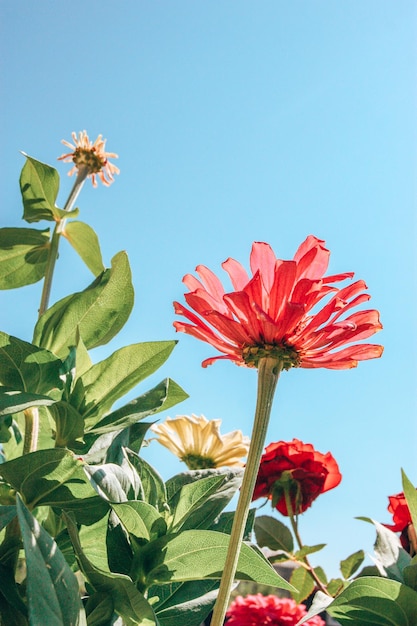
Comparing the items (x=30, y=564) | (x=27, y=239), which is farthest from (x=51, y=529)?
(x=27, y=239)

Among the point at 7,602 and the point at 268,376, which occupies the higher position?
the point at 268,376

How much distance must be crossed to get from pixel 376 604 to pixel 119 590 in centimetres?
18

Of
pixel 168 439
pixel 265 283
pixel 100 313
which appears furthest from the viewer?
pixel 168 439

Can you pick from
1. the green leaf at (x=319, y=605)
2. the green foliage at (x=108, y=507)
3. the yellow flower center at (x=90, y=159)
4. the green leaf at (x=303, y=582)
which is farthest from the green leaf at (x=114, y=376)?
the yellow flower center at (x=90, y=159)

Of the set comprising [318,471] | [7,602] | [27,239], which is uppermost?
[27,239]

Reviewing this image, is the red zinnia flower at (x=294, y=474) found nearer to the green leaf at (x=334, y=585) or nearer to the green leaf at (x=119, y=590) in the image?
the green leaf at (x=334, y=585)

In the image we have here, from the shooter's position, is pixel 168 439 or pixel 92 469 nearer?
pixel 92 469

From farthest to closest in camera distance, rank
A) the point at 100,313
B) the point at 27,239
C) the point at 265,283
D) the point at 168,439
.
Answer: the point at 168,439 → the point at 27,239 → the point at 100,313 → the point at 265,283

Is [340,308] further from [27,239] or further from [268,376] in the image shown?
[27,239]

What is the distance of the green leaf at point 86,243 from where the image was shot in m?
0.74

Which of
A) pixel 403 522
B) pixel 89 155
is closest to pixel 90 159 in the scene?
pixel 89 155

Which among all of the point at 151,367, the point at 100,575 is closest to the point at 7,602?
the point at 100,575

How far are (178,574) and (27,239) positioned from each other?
0.43 m

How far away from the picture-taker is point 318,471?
75 cm
